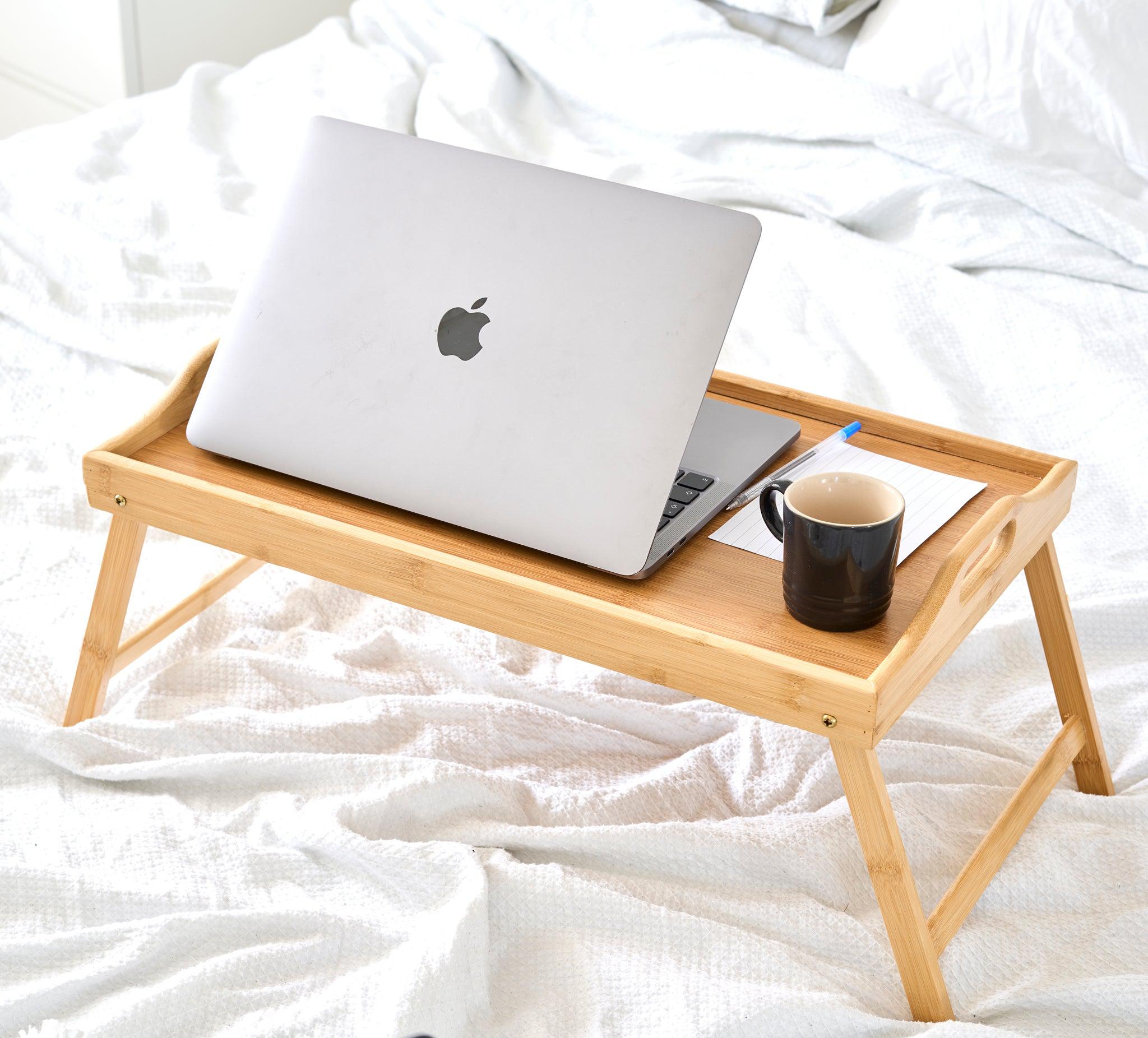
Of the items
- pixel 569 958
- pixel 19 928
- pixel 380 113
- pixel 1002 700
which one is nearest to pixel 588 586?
pixel 569 958

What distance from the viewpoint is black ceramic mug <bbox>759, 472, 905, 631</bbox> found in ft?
2.53

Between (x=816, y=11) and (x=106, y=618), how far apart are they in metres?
1.42

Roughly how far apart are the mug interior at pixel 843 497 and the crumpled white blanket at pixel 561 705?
315 millimetres

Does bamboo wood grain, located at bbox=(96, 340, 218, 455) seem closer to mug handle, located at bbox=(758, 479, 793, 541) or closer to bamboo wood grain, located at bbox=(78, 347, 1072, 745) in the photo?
bamboo wood grain, located at bbox=(78, 347, 1072, 745)

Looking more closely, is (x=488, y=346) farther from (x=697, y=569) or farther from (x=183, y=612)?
(x=183, y=612)

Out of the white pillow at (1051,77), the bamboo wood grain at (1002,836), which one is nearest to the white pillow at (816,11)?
the white pillow at (1051,77)

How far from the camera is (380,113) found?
1.94 metres

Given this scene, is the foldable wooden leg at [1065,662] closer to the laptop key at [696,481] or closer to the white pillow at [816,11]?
the laptop key at [696,481]

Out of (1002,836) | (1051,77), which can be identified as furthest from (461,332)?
(1051,77)

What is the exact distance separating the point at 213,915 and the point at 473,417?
40cm

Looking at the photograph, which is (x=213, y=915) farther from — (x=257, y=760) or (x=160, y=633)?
(x=160, y=633)

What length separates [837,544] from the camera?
76cm

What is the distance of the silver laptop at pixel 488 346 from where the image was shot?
831 millimetres

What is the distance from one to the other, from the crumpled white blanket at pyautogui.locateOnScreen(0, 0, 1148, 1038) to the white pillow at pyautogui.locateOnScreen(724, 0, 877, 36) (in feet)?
0.19
